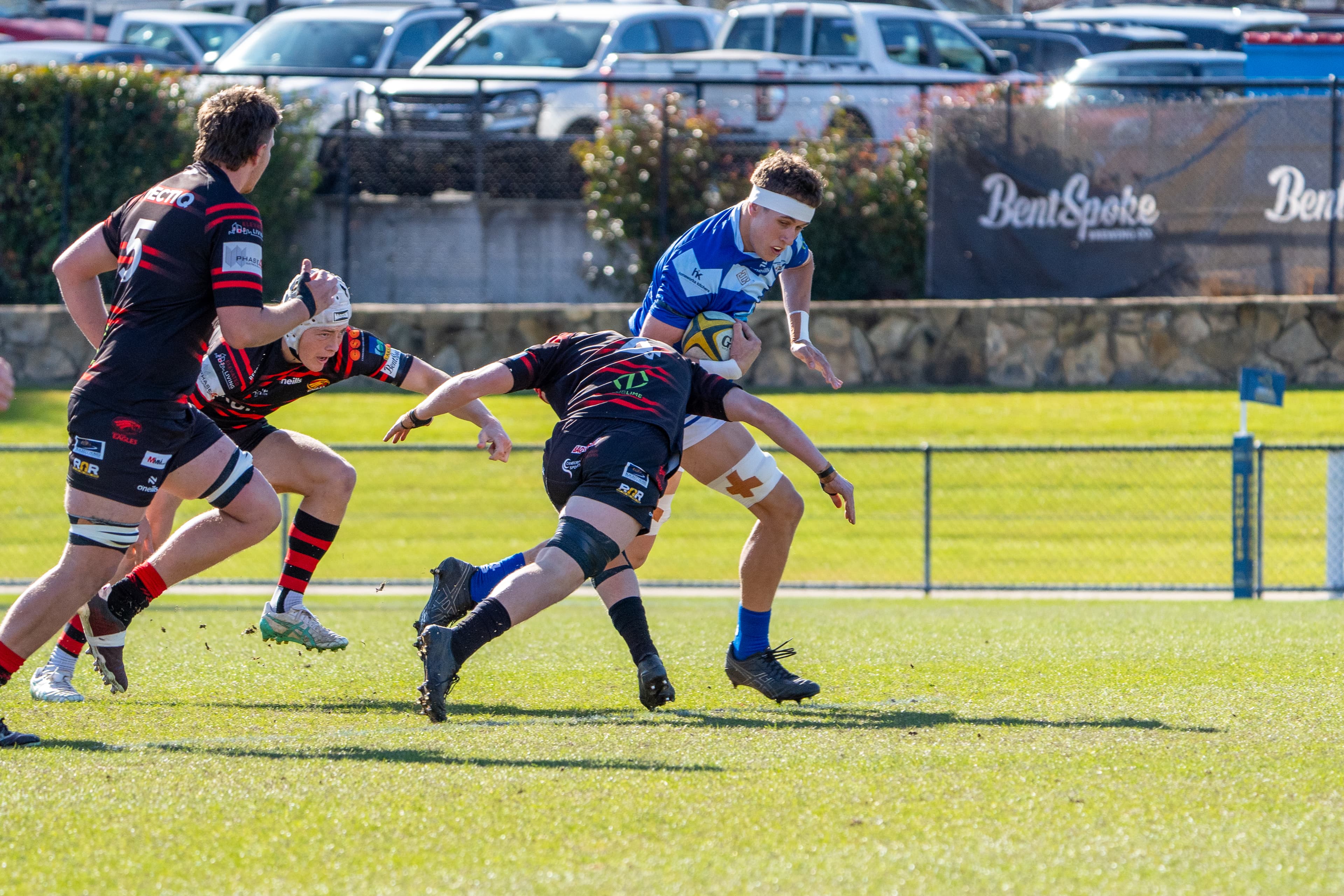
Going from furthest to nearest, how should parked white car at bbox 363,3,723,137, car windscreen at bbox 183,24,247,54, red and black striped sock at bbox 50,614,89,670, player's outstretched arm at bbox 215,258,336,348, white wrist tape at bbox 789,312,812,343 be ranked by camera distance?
1. car windscreen at bbox 183,24,247,54
2. parked white car at bbox 363,3,723,137
3. white wrist tape at bbox 789,312,812,343
4. red and black striped sock at bbox 50,614,89,670
5. player's outstretched arm at bbox 215,258,336,348

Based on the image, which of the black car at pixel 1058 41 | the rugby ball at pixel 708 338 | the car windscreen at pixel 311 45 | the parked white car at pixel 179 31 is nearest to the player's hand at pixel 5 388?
the rugby ball at pixel 708 338

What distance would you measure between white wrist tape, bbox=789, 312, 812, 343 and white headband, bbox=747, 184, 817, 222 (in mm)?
500

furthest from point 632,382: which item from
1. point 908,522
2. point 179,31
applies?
point 179,31

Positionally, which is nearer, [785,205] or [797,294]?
[785,205]

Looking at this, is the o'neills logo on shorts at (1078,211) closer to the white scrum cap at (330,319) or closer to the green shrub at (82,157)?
the green shrub at (82,157)

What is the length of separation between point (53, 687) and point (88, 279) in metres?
1.52

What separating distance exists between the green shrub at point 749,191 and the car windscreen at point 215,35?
30.4 feet

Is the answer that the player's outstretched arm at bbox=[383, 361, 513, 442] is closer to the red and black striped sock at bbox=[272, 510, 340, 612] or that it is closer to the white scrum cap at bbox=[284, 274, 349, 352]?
the white scrum cap at bbox=[284, 274, 349, 352]

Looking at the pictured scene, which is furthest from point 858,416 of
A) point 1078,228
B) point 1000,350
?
Answer: point 1078,228

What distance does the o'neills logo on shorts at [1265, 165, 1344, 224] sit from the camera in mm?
15320

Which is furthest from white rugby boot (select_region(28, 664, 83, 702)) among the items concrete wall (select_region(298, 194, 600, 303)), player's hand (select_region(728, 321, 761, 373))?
concrete wall (select_region(298, 194, 600, 303))

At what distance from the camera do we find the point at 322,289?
16.8 ft

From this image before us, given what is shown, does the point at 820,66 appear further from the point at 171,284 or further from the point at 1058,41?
the point at 171,284

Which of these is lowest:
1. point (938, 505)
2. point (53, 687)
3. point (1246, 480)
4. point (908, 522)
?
point (908, 522)
